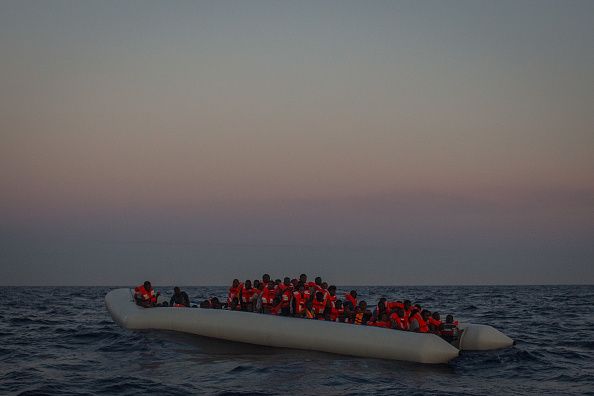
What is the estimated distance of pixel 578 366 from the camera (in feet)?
47.0

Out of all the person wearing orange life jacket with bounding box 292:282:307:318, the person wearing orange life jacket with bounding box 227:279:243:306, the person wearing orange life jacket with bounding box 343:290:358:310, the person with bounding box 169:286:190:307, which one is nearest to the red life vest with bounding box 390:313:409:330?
the person wearing orange life jacket with bounding box 343:290:358:310

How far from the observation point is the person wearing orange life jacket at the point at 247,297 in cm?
1770

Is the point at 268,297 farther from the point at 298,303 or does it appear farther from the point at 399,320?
the point at 399,320

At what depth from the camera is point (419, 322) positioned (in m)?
15.1

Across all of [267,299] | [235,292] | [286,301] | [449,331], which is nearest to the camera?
[449,331]

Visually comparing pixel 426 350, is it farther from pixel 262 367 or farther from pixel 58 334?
pixel 58 334

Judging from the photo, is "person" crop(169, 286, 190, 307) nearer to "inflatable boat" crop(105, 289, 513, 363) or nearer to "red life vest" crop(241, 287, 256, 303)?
"inflatable boat" crop(105, 289, 513, 363)

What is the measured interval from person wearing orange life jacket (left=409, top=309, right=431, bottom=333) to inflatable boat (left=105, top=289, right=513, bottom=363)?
0.73 metres

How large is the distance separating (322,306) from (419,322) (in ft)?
8.22

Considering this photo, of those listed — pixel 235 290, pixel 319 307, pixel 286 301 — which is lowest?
pixel 319 307

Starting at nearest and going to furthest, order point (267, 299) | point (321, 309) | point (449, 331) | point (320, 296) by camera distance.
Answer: point (449, 331) → point (320, 296) → point (321, 309) → point (267, 299)

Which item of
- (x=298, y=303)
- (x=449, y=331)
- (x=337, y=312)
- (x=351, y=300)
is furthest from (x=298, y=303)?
(x=449, y=331)

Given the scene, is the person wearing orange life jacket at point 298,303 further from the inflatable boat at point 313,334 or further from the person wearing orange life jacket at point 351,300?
the person wearing orange life jacket at point 351,300

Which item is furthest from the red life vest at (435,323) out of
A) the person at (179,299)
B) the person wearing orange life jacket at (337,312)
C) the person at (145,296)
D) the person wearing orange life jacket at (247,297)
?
the person at (145,296)
